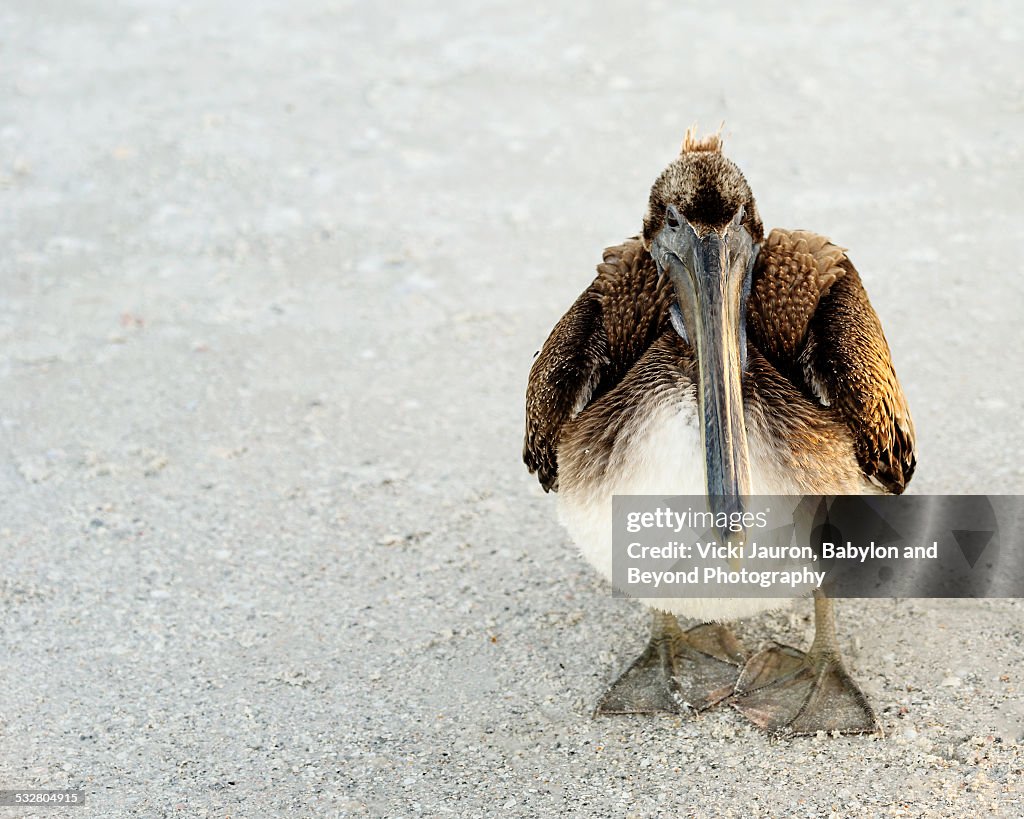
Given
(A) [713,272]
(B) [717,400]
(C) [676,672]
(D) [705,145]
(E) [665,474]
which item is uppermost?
(D) [705,145]

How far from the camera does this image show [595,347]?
4.18m

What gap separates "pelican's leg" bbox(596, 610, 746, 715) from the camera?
414 centimetres

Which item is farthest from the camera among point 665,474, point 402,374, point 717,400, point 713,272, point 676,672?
point 402,374

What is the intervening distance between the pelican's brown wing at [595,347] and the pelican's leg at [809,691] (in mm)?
973

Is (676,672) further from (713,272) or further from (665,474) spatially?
(713,272)

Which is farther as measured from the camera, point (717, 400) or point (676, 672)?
point (676, 672)

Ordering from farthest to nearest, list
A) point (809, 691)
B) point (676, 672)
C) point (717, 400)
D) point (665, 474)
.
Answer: point (676, 672)
point (809, 691)
point (665, 474)
point (717, 400)

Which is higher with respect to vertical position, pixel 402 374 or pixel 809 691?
pixel 402 374

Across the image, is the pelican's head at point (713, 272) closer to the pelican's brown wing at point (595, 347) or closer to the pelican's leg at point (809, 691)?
the pelican's brown wing at point (595, 347)

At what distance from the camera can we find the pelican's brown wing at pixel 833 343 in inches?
151

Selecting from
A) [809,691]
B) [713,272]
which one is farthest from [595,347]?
[809,691]

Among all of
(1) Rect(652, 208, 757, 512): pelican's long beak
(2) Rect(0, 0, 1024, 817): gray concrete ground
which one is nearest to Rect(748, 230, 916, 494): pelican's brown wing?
(1) Rect(652, 208, 757, 512): pelican's long beak

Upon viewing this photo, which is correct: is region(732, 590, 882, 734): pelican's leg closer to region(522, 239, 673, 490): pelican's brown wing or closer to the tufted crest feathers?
region(522, 239, 673, 490): pelican's brown wing

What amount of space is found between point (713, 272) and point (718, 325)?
186 mm
